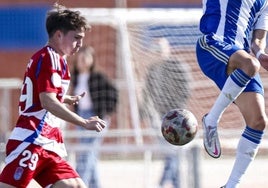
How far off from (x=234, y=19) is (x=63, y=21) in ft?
4.91

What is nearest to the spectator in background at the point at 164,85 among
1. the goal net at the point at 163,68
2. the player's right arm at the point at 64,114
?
the goal net at the point at 163,68

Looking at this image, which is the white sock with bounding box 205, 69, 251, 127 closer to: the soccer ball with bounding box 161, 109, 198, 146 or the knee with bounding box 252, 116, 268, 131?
the soccer ball with bounding box 161, 109, 198, 146

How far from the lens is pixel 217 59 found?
9141 mm

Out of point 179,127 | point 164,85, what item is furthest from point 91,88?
point 179,127

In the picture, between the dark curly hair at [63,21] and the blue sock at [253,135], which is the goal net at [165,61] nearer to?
the blue sock at [253,135]

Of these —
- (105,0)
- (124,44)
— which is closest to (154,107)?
(124,44)

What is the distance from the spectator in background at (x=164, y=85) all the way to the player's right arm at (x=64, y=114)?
5.77m

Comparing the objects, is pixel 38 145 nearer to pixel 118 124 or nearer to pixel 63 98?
pixel 63 98

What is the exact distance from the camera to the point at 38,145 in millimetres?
8719

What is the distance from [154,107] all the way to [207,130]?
6174 mm

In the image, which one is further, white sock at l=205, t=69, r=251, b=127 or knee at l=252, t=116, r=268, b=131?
knee at l=252, t=116, r=268, b=131

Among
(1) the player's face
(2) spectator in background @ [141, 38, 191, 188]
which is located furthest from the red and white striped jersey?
(2) spectator in background @ [141, 38, 191, 188]

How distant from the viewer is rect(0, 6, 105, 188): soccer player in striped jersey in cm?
866

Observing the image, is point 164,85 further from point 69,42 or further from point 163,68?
point 69,42
